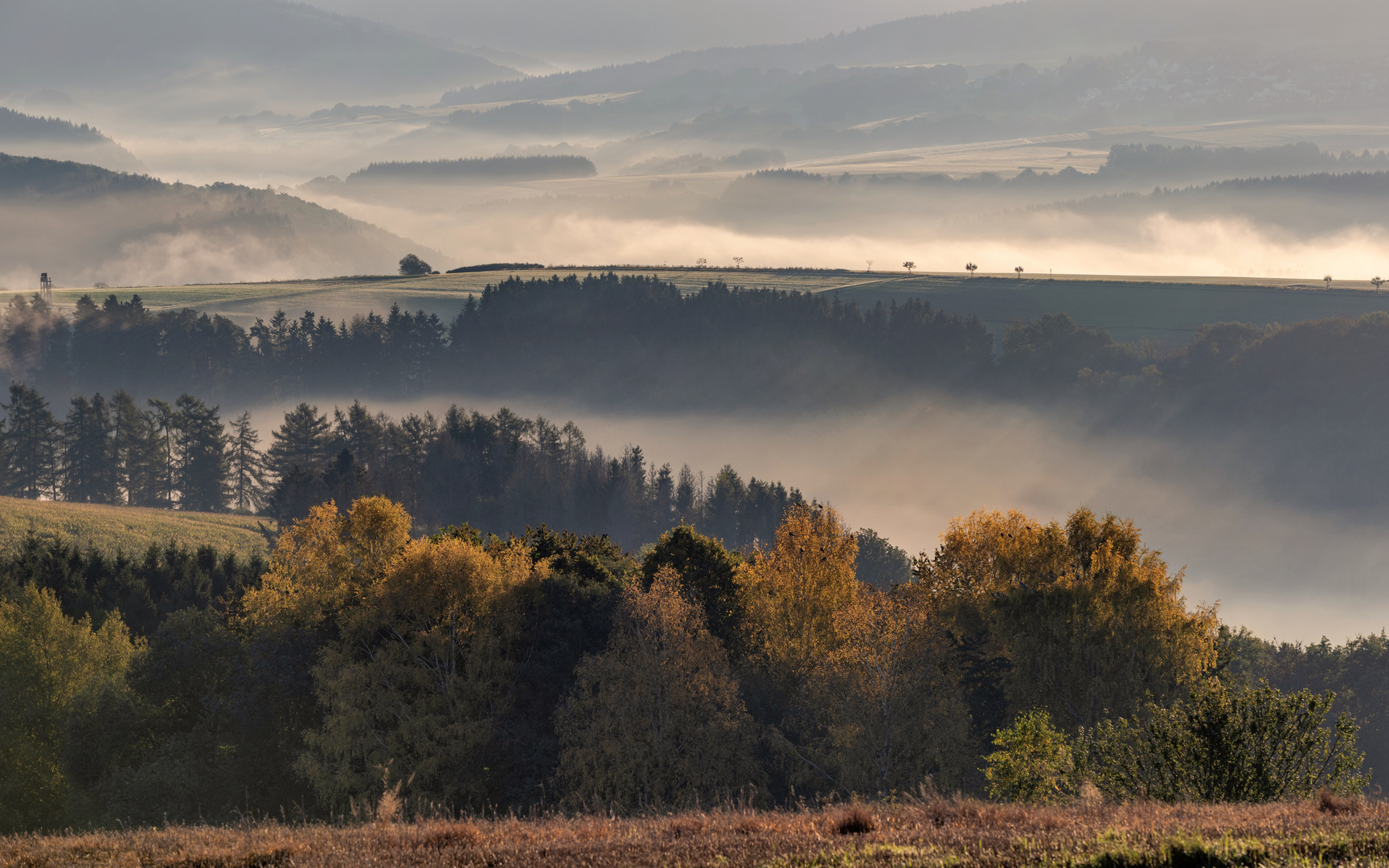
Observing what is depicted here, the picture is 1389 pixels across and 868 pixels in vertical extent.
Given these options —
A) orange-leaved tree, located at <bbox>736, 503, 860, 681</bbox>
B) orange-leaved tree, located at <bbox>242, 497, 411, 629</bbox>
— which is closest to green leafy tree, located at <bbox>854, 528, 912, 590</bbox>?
orange-leaved tree, located at <bbox>736, 503, 860, 681</bbox>

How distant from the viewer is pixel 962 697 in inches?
2050

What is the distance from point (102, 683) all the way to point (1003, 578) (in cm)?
5047

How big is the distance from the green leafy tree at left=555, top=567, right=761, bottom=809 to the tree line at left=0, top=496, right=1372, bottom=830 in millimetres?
127

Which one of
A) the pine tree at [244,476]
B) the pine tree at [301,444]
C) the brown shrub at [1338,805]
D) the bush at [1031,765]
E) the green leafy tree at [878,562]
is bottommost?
the green leafy tree at [878,562]

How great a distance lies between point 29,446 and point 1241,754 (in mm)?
201030

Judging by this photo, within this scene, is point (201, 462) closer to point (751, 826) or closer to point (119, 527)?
point (119, 527)

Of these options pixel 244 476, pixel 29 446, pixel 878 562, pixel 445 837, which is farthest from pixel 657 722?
pixel 29 446

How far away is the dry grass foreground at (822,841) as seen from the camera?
18.9 metres

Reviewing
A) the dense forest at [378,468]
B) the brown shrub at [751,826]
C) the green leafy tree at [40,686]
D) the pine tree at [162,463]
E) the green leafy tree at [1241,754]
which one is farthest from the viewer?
the pine tree at [162,463]

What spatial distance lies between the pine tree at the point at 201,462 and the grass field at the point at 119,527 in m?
29.9

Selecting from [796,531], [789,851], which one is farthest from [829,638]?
[789,851]

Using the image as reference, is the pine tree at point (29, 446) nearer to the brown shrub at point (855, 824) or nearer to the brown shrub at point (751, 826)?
the brown shrub at point (751, 826)

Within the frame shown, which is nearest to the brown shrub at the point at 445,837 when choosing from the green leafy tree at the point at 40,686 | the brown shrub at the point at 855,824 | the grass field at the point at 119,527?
the brown shrub at the point at 855,824

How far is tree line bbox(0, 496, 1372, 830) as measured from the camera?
46.2 metres
